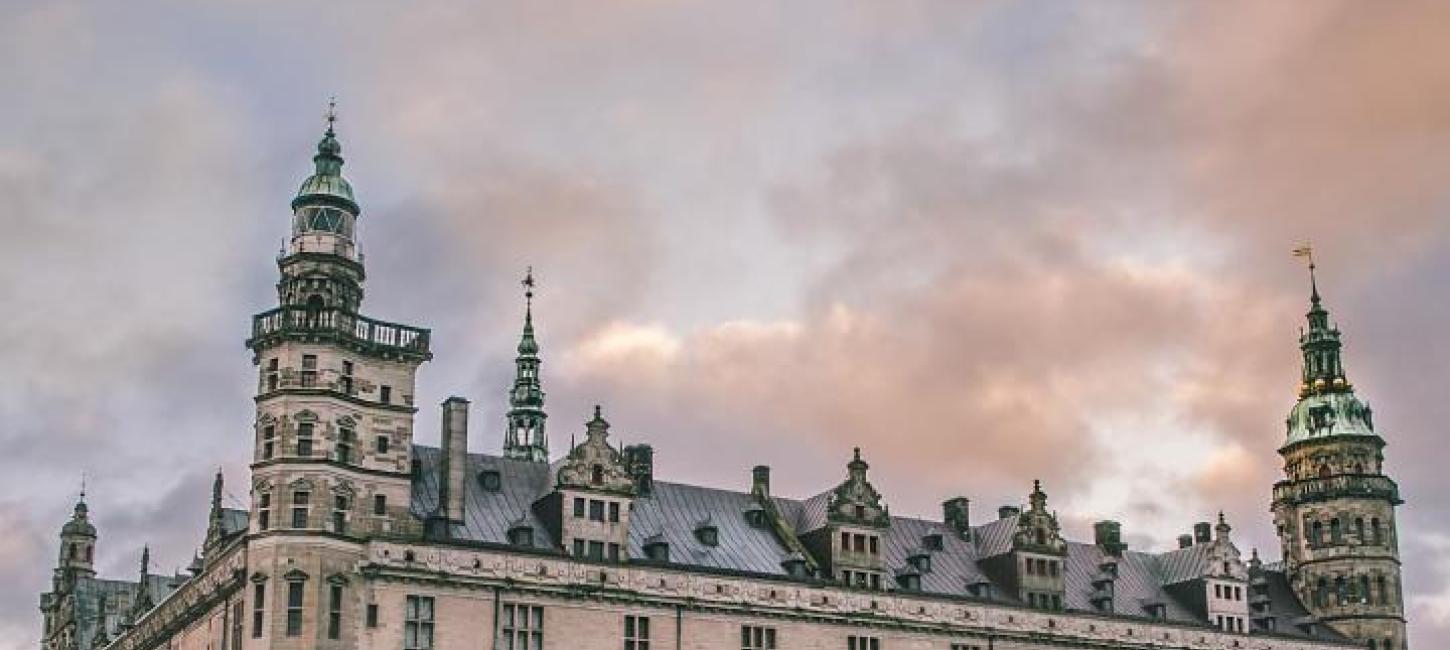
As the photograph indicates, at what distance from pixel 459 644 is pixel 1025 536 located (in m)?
33.3

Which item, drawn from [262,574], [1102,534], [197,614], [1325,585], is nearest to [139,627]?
[197,614]

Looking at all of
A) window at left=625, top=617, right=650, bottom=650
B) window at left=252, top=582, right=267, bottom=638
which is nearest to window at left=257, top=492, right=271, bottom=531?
window at left=252, top=582, right=267, bottom=638

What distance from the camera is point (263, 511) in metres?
79.7

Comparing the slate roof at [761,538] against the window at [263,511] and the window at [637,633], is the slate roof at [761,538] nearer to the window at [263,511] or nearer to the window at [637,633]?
the window at [637,633]

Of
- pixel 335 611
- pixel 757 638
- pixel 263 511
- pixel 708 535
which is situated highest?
pixel 708 535

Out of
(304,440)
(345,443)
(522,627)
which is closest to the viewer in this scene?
(304,440)

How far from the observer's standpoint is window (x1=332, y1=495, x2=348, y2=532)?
79812mm

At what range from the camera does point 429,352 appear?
8550 centimetres

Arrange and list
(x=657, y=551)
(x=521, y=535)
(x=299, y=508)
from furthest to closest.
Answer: (x=657, y=551)
(x=521, y=535)
(x=299, y=508)

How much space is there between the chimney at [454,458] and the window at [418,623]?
452 centimetres

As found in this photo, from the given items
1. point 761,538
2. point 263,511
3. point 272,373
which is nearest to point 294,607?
point 263,511

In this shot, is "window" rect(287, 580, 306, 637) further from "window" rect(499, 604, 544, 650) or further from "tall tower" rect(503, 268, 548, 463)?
"tall tower" rect(503, 268, 548, 463)

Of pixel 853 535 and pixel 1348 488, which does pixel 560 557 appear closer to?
pixel 853 535

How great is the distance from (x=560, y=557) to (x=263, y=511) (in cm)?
1315
